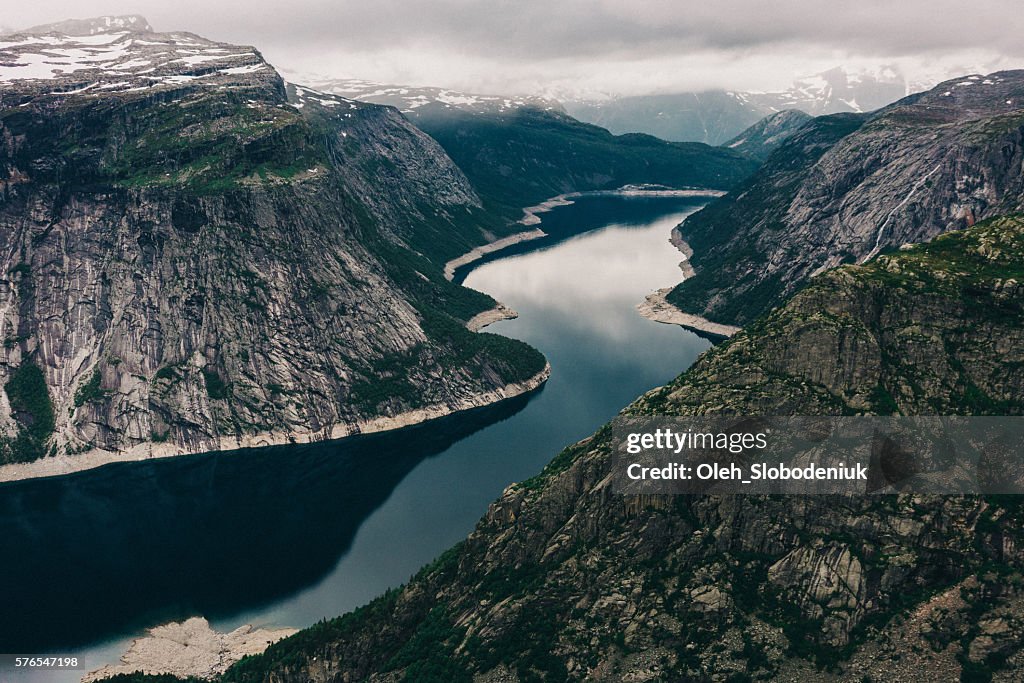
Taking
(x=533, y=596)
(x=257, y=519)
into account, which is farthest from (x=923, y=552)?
(x=257, y=519)

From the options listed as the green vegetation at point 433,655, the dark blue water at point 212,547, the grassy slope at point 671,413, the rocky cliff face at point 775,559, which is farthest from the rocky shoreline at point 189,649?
the green vegetation at point 433,655

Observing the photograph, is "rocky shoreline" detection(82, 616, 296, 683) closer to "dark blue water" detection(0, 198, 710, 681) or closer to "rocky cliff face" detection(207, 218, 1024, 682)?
"dark blue water" detection(0, 198, 710, 681)

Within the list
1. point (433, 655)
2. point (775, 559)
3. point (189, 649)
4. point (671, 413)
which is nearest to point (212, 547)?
point (189, 649)

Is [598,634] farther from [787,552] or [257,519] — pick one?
[257,519]

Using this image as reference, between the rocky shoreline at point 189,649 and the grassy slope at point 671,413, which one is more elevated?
the grassy slope at point 671,413

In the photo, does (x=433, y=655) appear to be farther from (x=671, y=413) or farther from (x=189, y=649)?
(x=189, y=649)

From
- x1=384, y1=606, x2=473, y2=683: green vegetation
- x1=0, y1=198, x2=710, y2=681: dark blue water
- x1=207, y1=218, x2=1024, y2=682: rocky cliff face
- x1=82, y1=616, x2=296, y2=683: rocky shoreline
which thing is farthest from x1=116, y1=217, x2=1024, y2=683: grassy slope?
x1=0, y1=198, x2=710, y2=681: dark blue water

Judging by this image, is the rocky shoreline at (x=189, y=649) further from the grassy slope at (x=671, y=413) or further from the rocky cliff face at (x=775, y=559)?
the rocky cliff face at (x=775, y=559)
